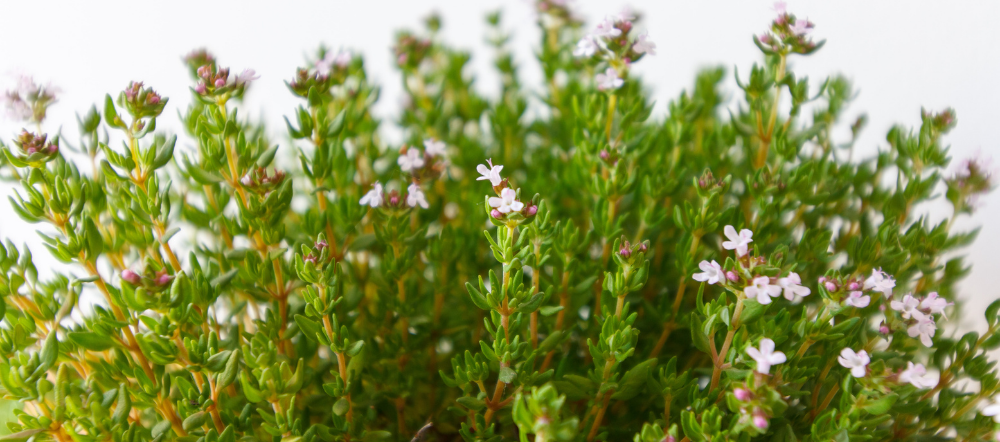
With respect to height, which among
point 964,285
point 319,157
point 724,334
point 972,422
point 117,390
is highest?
point 319,157

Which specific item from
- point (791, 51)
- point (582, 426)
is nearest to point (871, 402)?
point (582, 426)

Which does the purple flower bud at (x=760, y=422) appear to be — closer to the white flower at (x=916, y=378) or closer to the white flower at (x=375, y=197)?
the white flower at (x=916, y=378)

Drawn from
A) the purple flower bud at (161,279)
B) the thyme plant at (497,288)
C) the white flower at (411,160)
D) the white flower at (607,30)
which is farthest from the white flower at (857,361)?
the purple flower bud at (161,279)

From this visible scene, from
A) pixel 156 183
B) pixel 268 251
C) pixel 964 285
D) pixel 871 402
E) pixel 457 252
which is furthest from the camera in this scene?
pixel 964 285

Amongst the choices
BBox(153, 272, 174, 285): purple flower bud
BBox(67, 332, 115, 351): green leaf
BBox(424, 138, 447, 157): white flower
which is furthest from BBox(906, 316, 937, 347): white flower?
BBox(67, 332, 115, 351): green leaf

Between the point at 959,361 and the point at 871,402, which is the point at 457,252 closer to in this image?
the point at 871,402

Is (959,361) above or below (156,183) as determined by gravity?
below

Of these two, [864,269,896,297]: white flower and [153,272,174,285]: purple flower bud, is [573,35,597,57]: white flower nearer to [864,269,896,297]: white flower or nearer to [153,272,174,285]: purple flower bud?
[864,269,896,297]: white flower
